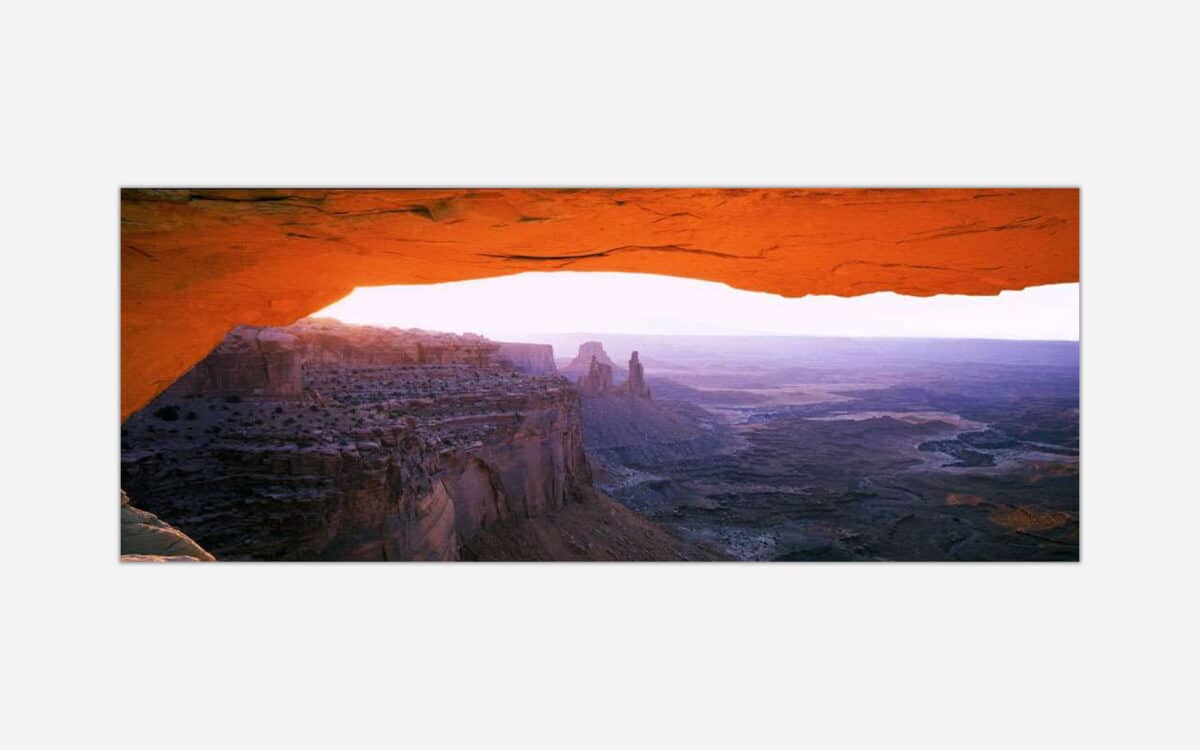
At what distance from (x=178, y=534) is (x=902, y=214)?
6.98 meters

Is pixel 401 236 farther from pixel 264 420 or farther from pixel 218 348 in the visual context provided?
pixel 218 348

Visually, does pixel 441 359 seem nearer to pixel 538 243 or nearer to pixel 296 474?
pixel 296 474

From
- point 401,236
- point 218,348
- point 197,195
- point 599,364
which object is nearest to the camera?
point 197,195

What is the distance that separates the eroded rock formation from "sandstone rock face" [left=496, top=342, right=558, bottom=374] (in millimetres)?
17100

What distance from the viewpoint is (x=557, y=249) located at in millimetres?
4934

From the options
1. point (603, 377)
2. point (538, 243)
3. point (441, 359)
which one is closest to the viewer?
point (538, 243)

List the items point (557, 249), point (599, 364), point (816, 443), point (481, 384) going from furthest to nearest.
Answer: point (599, 364)
point (816, 443)
point (481, 384)
point (557, 249)

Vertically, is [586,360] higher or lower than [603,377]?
higher

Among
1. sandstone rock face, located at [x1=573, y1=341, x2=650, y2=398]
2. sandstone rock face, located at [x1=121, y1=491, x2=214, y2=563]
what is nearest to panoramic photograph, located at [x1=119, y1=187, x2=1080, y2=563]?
sandstone rock face, located at [x1=121, y1=491, x2=214, y2=563]

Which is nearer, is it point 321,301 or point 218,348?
point 321,301

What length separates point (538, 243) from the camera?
4801 millimetres

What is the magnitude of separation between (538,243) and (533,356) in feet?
70.4

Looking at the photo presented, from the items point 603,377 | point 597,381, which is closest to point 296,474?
point 597,381

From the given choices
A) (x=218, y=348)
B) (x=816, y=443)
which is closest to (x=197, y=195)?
(x=218, y=348)
